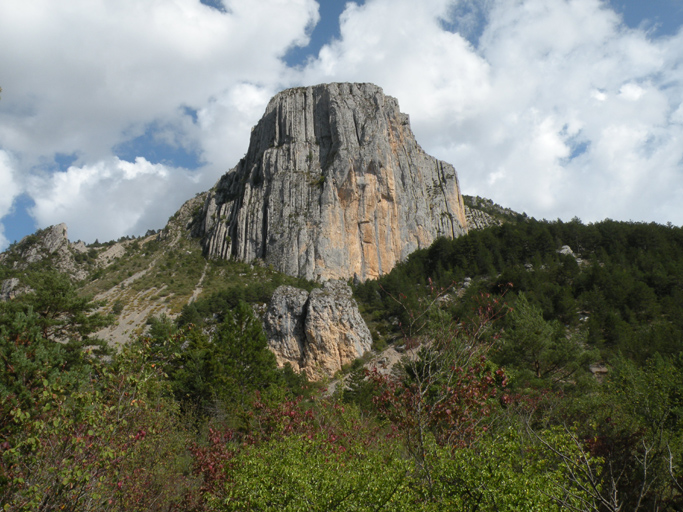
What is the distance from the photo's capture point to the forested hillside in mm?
5762

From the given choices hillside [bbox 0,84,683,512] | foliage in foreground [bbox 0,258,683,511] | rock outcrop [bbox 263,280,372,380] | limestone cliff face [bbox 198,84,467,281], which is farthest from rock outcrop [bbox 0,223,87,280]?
foliage in foreground [bbox 0,258,683,511]

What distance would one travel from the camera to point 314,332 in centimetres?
4112

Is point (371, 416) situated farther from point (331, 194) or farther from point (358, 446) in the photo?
point (331, 194)

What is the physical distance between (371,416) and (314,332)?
920 inches

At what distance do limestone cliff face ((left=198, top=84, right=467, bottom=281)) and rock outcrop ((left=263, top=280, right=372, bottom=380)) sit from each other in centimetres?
2349

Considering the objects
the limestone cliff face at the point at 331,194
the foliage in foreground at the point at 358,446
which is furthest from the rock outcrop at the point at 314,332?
the limestone cliff face at the point at 331,194

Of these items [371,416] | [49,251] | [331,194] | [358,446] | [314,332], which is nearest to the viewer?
[358,446]

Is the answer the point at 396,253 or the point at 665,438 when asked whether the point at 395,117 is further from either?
the point at 665,438

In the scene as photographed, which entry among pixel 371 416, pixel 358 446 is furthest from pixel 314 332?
pixel 358 446

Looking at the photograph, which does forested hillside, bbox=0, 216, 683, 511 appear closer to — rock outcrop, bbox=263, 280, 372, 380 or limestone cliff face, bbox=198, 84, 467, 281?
rock outcrop, bbox=263, 280, 372, 380

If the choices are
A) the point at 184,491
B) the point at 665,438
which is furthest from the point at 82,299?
the point at 665,438

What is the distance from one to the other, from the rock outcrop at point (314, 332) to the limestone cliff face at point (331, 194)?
2349 cm

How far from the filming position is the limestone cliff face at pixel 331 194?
233 feet

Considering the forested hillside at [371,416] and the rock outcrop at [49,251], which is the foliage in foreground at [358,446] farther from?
the rock outcrop at [49,251]
